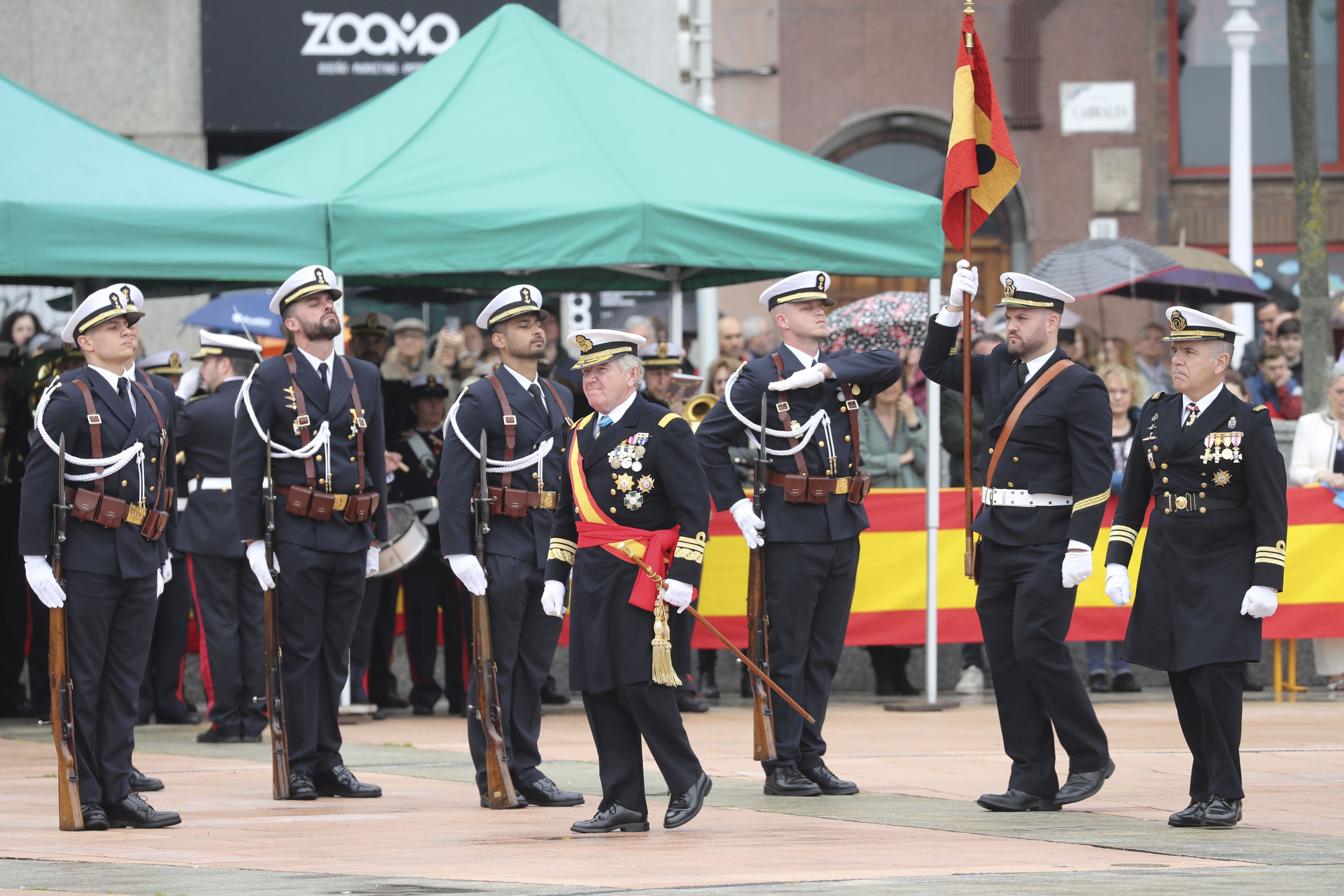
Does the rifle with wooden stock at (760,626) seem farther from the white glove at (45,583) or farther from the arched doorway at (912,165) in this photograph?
the arched doorway at (912,165)

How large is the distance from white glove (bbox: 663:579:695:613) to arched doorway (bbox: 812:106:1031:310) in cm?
1457

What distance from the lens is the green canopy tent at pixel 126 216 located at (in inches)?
416

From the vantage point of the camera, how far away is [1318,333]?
14.8 m

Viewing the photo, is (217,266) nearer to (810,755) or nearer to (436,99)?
(436,99)

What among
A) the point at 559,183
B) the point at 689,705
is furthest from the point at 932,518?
the point at 559,183

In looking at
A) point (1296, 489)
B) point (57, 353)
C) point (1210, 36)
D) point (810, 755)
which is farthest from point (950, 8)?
point (810, 755)

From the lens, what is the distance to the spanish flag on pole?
9.25m

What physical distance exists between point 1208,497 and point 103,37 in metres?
13.0

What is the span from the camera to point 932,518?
12344 millimetres

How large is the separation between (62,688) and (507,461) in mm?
2055

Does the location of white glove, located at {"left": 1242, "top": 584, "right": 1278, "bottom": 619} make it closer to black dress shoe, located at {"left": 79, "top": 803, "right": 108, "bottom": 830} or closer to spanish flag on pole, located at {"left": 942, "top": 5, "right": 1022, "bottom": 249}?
spanish flag on pole, located at {"left": 942, "top": 5, "right": 1022, "bottom": 249}

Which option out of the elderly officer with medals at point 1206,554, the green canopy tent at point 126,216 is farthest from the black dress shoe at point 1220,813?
the green canopy tent at point 126,216

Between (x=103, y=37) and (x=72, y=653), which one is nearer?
(x=72, y=653)

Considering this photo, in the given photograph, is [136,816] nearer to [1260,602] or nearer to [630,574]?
[630,574]
